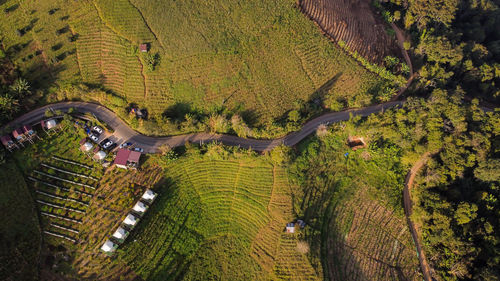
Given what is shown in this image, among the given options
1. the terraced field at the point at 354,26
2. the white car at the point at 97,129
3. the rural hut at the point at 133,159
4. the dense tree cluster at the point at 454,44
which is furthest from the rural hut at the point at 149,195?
the dense tree cluster at the point at 454,44

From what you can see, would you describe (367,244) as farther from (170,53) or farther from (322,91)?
(170,53)

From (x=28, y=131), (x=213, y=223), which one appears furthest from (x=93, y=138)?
(x=213, y=223)

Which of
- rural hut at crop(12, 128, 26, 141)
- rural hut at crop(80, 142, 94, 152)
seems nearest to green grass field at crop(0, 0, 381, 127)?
rural hut at crop(12, 128, 26, 141)

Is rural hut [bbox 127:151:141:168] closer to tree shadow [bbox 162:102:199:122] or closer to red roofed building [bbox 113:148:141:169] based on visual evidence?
red roofed building [bbox 113:148:141:169]

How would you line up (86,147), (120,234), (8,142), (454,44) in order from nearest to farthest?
(120,234) < (8,142) < (86,147) < (454,44)

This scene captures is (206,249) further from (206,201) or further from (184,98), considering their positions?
(184,98)

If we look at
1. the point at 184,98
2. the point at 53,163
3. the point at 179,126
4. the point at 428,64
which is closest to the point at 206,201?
the point at 179,126
